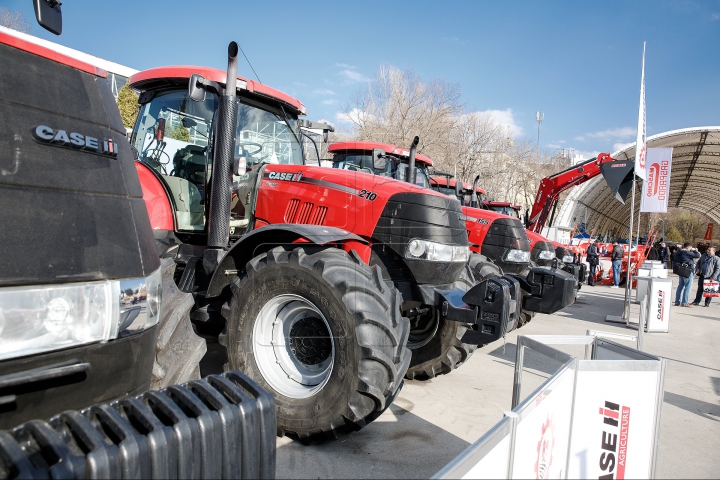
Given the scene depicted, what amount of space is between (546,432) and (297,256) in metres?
1.77

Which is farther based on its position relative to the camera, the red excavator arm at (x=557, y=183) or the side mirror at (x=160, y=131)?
the red excavator arm at (x=557, y=183)

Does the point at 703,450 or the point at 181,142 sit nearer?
the point at 703,450

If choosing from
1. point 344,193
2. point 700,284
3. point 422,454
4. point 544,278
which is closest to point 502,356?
point 544,278

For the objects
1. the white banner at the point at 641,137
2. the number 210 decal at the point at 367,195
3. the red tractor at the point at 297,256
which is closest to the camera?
the red tractor at the point at 297,256

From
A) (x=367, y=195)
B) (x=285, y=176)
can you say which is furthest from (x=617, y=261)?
(x=285, y=176)

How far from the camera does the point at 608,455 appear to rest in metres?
2.48

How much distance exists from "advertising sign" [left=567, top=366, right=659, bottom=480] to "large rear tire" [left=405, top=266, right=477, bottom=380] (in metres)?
1.86

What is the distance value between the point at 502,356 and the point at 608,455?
3712mm

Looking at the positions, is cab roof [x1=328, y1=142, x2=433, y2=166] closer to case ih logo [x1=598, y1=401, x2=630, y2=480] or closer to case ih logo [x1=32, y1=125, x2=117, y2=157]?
case ih logo [x1=598, y1=401, x2=630, y2=480]

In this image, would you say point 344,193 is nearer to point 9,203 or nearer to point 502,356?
point 9,203

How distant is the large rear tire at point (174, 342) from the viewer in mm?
2912

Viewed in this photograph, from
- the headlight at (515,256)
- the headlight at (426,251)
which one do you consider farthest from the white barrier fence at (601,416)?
the headlight at (515,256)

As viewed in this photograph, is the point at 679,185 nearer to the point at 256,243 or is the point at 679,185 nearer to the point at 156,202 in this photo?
the point at 256,243

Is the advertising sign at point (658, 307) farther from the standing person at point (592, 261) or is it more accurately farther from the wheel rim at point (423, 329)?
the standing person at point (592, 261)
